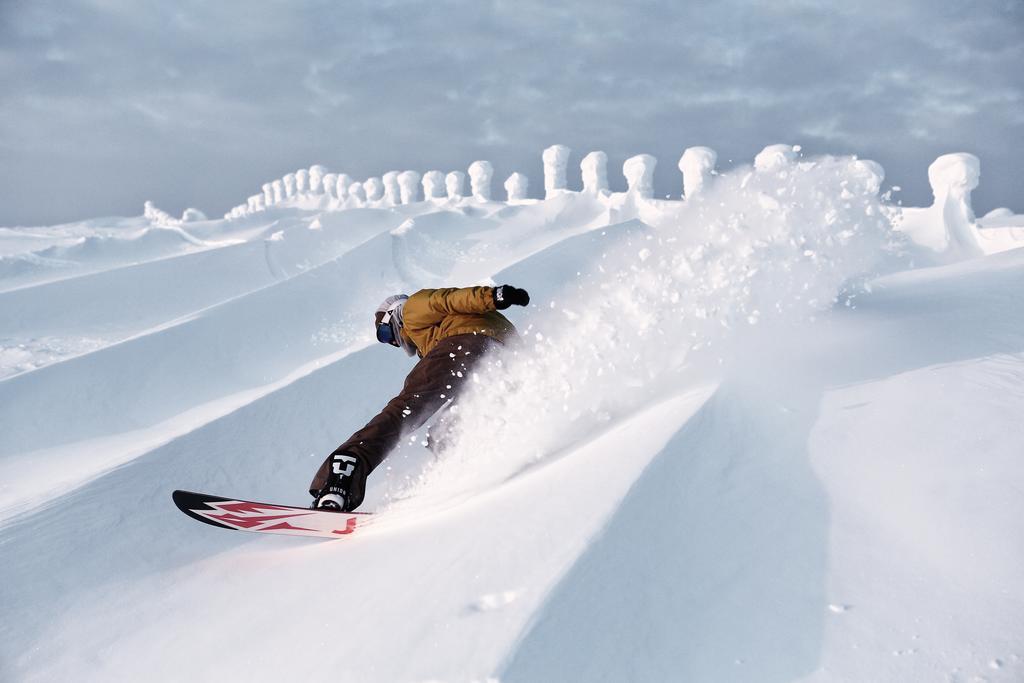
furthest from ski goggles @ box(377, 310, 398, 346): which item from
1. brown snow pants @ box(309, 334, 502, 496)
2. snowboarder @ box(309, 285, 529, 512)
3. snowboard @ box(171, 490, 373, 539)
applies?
snowboard @ box(171, 490, 373, 539)

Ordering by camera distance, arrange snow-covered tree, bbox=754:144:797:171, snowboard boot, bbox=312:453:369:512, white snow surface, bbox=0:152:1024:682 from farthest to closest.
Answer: snow-covered tree, bbox=754:144:797:171, snowboard boot, bbox=312:453:369:512, white snow surface, bbox=0:152:1024:682

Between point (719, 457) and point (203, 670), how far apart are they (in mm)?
1895

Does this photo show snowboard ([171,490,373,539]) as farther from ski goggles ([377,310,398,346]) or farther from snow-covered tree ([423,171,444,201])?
snow-covered tree ([423,171,444,201])

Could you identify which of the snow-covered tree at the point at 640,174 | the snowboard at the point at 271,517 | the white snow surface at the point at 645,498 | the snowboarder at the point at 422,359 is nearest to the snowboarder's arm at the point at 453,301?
the snowboarder at the point at 422,359

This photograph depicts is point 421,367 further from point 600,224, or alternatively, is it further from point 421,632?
point 600,224

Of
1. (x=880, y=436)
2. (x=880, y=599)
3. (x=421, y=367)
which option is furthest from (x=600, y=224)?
Result: (x=880, y=599)

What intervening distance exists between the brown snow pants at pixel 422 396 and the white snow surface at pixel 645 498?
0.46 ft

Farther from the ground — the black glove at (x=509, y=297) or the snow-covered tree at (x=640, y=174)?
the snow-covered tree at (x=640, y=174)

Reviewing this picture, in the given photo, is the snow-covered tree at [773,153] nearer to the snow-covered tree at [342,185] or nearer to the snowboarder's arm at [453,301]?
the snowboarder's arm at [453,301]

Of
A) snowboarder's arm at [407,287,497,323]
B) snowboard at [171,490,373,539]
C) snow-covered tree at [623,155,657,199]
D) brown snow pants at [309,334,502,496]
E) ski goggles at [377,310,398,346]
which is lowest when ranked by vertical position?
snowboard at [171,490,373,539]

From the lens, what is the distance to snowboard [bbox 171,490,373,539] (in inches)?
120

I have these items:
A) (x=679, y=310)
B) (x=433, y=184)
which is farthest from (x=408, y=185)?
A: (x=679, y=310)

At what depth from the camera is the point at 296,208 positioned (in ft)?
72.3

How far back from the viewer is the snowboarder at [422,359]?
10.7 ft
